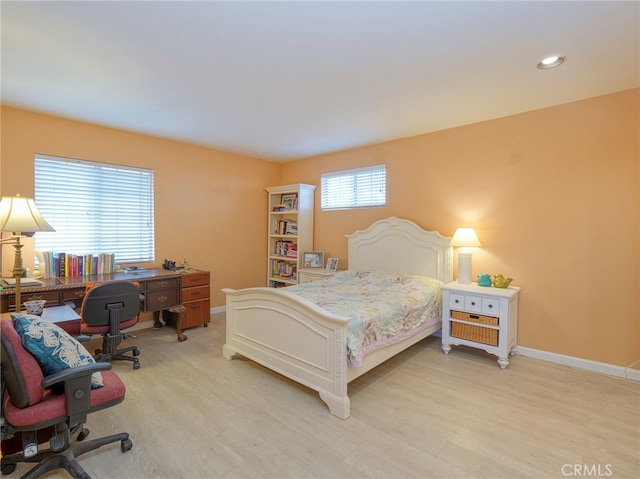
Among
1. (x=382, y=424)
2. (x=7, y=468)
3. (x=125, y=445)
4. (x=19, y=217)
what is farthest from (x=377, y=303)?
(x=19, y=217)

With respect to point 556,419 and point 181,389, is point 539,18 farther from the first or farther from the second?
point 181,389

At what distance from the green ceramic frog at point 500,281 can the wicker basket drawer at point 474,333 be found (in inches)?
18.8

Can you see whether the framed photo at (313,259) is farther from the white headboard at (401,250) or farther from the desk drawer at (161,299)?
the desk drawer at (161,299)

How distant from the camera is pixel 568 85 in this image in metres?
2.61

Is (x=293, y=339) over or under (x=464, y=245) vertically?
under

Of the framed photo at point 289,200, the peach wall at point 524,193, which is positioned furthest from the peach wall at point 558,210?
the framed photo at point 289,200

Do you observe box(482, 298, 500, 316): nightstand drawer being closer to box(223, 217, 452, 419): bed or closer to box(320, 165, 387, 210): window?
box(223, 217, 452, 419): bed

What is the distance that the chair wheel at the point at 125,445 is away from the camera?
1.82m

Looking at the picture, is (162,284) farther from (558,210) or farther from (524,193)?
(558,210)

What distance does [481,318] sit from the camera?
3.06 metres

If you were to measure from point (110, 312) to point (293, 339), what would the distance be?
1.65 metres

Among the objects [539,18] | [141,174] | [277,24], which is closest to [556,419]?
[539,18]

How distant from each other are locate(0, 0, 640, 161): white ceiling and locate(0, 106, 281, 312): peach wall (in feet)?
0.96

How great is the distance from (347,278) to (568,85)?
9.32ft
